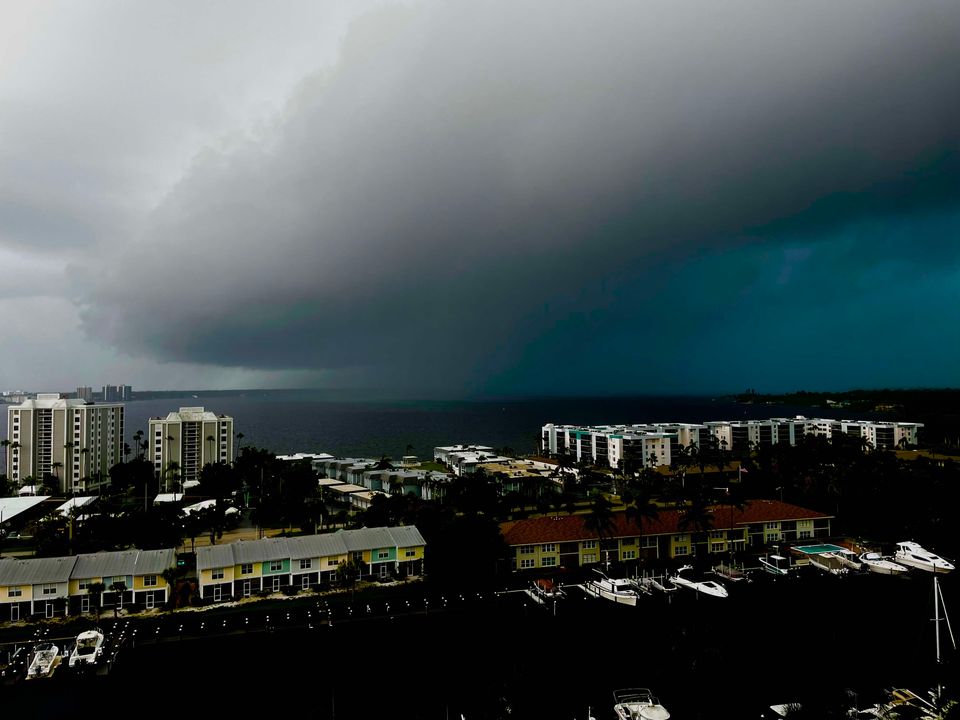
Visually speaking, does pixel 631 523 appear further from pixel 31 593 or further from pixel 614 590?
pixel 31 593

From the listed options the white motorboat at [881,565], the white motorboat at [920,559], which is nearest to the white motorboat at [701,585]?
the white motorboat at [881,565]

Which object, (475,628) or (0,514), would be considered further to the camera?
(0,514)

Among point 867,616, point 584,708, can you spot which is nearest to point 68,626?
point 584,708

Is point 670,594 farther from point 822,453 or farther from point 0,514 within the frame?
point 0,514

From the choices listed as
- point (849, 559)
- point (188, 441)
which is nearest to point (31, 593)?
point (849, 559)

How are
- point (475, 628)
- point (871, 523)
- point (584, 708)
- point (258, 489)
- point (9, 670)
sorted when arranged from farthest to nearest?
point (258, 489), point (871, 523), point (475, 628), point (9, 670), point (584, 708)

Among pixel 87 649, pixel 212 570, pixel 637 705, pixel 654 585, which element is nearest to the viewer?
pixel 637 705

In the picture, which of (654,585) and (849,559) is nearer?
(654,585)
